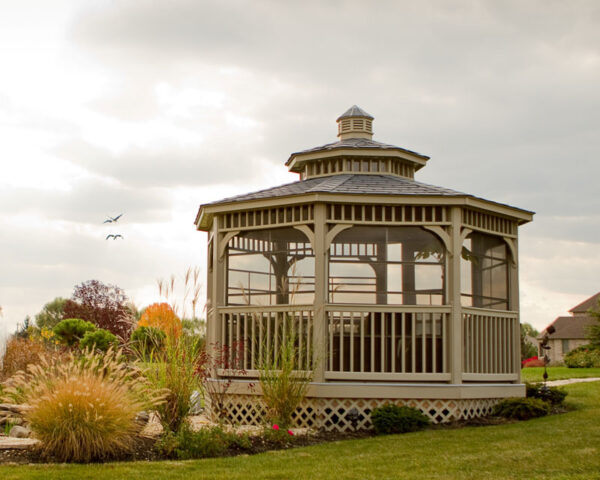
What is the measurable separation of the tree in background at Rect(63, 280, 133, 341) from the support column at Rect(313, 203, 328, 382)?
23110 mm

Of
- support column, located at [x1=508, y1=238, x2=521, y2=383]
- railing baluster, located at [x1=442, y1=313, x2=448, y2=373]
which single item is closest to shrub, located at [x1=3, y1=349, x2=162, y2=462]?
railing baluster, located at [x1=442, y1=313, x2=448, y2=373]

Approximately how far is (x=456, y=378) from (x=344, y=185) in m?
3.55

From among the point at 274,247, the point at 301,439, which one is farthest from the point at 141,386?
the point at 274,247

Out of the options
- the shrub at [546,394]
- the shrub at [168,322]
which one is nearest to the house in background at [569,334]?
the shrub at [546,394]

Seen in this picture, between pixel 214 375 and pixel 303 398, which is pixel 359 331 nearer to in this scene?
pixel 303 398

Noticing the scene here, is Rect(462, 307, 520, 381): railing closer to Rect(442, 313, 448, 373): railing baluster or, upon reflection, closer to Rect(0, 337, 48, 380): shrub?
Rect(442, 313, 448, 373): railing baluster

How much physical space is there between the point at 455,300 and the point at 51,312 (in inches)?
1785

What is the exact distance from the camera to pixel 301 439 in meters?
10.4

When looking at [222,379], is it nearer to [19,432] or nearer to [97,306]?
[19,432]

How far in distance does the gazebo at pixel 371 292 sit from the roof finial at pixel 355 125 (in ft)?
2.27

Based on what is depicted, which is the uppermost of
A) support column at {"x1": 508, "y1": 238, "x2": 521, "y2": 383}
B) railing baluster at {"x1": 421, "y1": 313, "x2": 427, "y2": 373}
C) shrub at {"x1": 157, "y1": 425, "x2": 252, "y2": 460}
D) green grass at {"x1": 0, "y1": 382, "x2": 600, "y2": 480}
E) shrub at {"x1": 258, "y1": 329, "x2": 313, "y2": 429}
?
support column at {"x1": 508, "y1": 238, "x2": 521, "y2": 383}

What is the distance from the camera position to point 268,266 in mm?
14352

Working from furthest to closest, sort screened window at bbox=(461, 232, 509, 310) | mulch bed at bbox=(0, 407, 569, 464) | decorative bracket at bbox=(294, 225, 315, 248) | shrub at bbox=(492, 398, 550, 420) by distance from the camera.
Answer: screened window at bbox=(461, 232, 509, 310) < shrub at bbox=(492, 398, 550, 420) < decorative bracket at bbox=(294, 225, 315, 248) < mulch bed at bbox=(0, 407, 569, 464)

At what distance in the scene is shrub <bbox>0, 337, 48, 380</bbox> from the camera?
1373 cm
